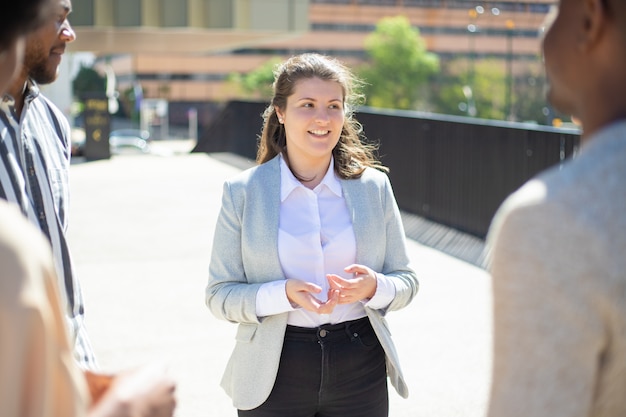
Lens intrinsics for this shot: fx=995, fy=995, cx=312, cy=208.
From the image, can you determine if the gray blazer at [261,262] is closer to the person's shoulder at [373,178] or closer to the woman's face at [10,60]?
the person's shoulder at [373,178]

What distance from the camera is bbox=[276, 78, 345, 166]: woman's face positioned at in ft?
12.2

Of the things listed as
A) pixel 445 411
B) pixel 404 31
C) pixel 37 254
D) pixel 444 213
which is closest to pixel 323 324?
pixel 37 254

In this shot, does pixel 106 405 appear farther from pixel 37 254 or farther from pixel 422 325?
pixel 422 325

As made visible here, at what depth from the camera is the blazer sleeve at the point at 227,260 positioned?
140 inches

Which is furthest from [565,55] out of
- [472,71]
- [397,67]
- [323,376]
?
[397,67]

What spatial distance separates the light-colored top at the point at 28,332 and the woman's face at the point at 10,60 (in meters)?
0.20

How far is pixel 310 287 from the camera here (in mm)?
3363

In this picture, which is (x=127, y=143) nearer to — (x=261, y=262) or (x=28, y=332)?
(x=261, y=262)

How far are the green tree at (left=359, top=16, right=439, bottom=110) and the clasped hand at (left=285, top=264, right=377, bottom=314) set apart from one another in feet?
364

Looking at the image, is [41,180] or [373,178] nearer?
[41,180]

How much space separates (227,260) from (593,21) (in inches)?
90.3

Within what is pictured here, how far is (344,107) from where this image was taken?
155 inches

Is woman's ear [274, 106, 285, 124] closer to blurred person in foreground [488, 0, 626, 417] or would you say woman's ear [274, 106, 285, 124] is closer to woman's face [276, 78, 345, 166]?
woman's face [276, 78, 345, 166]

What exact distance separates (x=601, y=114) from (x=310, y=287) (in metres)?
2.00
